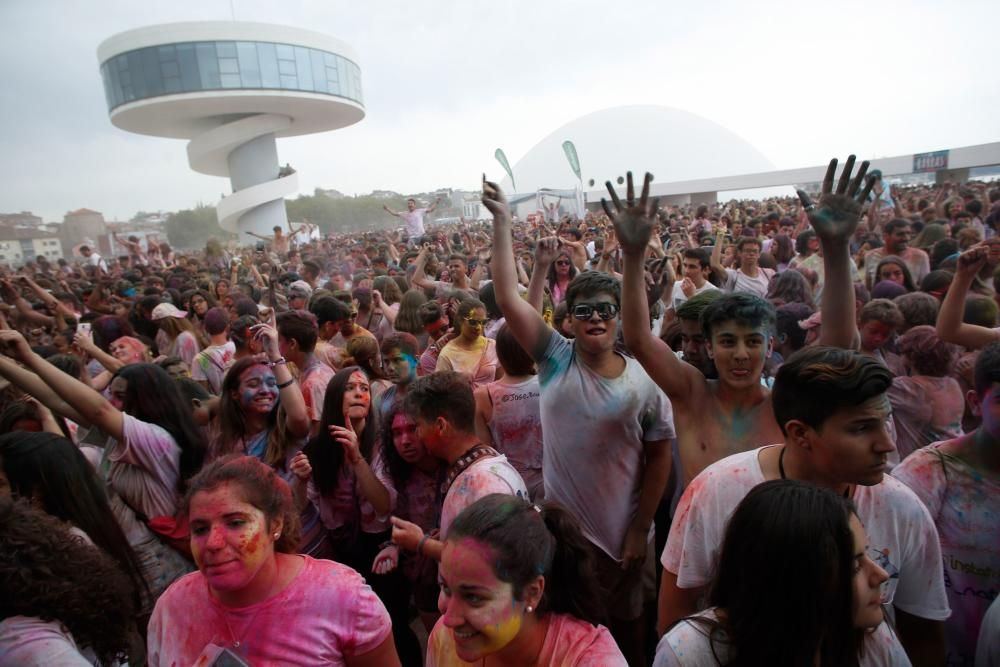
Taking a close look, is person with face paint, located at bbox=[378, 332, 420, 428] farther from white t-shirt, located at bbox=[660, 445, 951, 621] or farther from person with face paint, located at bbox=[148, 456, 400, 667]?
white t-shirt, located at bbox=[660, 445, 951, 621]

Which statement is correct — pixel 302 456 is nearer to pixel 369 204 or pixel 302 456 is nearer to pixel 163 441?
pixel 163 441

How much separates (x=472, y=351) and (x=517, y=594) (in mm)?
2749

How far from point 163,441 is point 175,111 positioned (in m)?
42.5

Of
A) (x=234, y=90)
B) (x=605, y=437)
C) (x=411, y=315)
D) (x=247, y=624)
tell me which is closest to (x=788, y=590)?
(x=605, y=437)

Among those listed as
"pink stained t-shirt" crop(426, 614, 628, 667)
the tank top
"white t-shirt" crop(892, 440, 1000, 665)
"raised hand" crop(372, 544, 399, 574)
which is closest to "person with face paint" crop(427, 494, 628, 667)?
"pink stained t-shirt" crop(426, 614, 628, 667)

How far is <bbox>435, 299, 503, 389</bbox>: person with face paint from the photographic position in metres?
4.00

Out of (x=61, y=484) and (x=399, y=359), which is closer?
(x=61, y=484)

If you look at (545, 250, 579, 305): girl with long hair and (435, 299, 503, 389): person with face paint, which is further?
(545, 250, 579, 305): girl with long hair

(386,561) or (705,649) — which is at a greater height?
(705,649)

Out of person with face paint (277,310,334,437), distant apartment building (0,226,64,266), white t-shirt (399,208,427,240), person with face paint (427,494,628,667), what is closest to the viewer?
person with face paint (427,494,628,667)

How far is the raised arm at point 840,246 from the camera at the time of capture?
229 cm

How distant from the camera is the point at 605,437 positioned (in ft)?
8.21

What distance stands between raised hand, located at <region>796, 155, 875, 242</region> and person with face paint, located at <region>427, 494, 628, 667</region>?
1.64 m

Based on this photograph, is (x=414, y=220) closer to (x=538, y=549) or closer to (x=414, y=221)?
(x=414, y=221)
